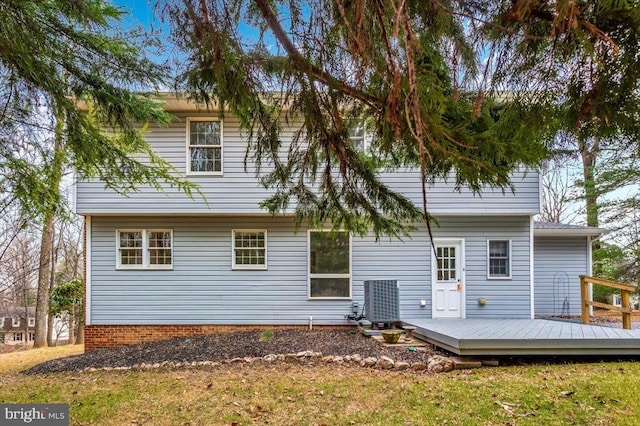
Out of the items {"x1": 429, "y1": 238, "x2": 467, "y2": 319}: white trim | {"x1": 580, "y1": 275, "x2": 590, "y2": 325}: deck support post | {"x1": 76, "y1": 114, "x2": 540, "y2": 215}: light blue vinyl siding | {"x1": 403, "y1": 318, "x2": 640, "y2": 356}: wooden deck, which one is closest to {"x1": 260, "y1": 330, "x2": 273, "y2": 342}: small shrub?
{"x1": 76, "y1": 114, "x2": 540, "y2": 215}: light blue vinyl siding

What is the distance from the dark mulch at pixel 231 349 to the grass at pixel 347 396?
2.29 feet

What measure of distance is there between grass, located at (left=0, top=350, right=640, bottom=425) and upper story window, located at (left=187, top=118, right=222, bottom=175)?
14.1 ft

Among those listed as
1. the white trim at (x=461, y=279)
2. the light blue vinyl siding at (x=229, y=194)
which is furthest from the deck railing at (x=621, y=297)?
the white trim at (x=461, y=279)

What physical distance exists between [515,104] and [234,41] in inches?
80.4

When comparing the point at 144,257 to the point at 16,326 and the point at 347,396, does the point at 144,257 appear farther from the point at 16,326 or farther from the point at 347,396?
the point at 16,326

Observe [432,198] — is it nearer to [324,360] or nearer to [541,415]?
[324,360]

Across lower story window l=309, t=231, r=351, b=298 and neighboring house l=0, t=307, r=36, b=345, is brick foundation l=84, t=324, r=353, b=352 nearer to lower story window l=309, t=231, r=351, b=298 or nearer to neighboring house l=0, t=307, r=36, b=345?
lower story window l=309, t=231, r=351, b=298

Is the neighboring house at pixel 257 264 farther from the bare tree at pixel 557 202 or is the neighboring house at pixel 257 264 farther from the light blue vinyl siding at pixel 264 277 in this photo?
the bare tree at pixel 557 202

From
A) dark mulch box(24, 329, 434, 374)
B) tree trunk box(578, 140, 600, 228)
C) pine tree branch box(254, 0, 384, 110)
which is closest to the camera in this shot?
pine tree branch box(254, 0, 384, 110)

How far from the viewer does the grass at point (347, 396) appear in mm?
3639

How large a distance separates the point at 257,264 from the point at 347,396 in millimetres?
4589

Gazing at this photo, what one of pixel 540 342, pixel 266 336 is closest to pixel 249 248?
pixel 266 336

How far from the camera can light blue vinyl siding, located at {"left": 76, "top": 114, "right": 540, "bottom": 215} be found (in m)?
7.96

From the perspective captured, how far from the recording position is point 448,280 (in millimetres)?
8383
